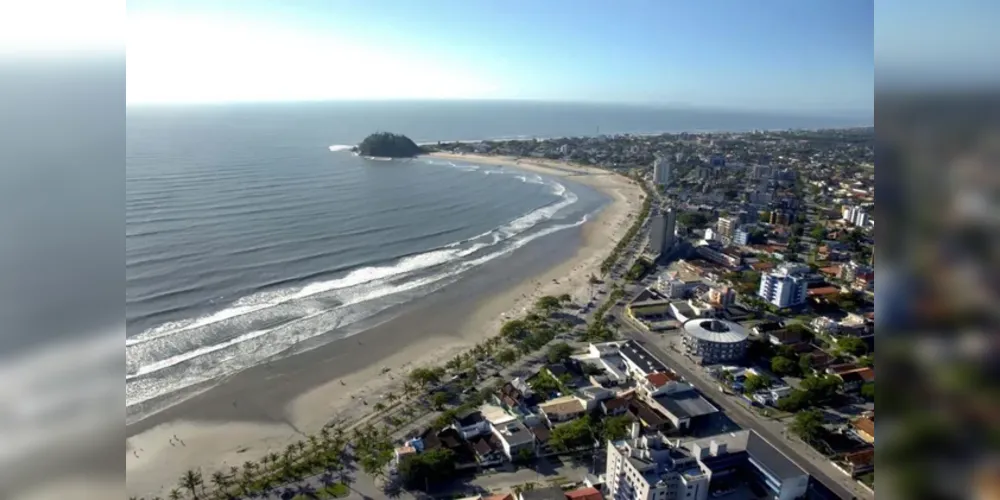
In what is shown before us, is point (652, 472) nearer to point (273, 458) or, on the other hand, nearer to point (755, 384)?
point (755, 384)

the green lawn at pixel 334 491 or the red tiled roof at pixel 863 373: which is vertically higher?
the red tiled roof at pixel 863 373

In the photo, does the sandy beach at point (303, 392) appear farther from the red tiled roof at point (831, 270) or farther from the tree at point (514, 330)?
A: the red tiled roof at point (831, 270)

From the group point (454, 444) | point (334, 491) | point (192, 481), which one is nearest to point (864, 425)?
point (454, 444)

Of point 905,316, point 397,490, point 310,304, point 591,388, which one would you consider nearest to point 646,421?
point 591,388

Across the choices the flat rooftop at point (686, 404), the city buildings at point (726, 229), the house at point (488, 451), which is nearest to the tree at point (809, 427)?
the flat rooftop at point (686, 404)

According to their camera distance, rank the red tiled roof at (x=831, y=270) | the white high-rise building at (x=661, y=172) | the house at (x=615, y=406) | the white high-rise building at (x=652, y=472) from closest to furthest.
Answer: the white high-rise building at (x=652, y=472), the house at (x=615, y=406), the red tiled roof at (x=831, y=270), the white high-rise building at (x=661, y=172)

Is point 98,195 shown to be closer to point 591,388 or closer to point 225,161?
point 591,388

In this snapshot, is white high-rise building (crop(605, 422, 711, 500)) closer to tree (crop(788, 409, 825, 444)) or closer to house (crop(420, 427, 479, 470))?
house (crop(420, 427, 479, 470))
